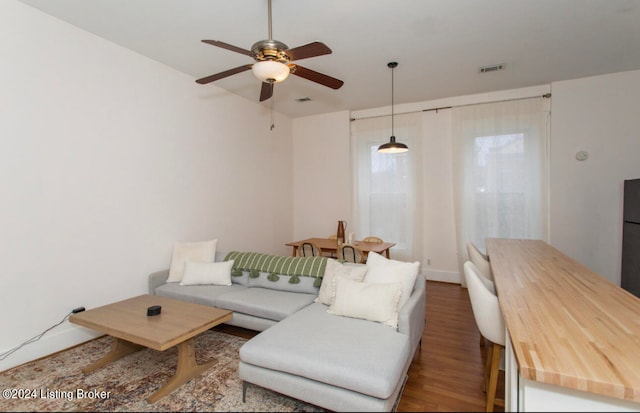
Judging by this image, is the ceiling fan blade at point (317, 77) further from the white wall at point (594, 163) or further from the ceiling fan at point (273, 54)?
the white wall at point (594, 163)

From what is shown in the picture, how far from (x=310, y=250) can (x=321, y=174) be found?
6.64ft

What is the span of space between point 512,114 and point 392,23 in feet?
8.75

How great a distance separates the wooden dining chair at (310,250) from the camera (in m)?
3.99

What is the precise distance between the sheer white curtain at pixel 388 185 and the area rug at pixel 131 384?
3.10 metres


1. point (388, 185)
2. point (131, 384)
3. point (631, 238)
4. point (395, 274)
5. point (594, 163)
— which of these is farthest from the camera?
point (388, 185)

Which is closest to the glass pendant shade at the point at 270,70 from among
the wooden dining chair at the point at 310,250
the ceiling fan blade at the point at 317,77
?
the ceiling fan blade at the point at 317,77

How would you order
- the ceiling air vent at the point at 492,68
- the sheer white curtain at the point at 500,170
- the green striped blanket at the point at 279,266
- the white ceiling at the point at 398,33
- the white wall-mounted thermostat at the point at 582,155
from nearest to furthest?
the white ceiling at the point at 398,33
the green striped blanket at the point at 279,266
the ceiling air vent at the point at 492,68
the white wall-mounted thermostat at the point at 582,155
the sheer white curtain at the point at 500,170

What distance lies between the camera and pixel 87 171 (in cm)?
284

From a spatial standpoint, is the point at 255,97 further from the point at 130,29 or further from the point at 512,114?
the point at 512,114

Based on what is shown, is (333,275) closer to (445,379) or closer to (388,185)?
(445,379)

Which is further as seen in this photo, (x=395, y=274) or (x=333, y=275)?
(x=333, y=275)

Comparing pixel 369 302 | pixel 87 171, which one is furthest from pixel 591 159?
pixel 87 171

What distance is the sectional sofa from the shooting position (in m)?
1.36

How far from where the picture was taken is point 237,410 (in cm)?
105
